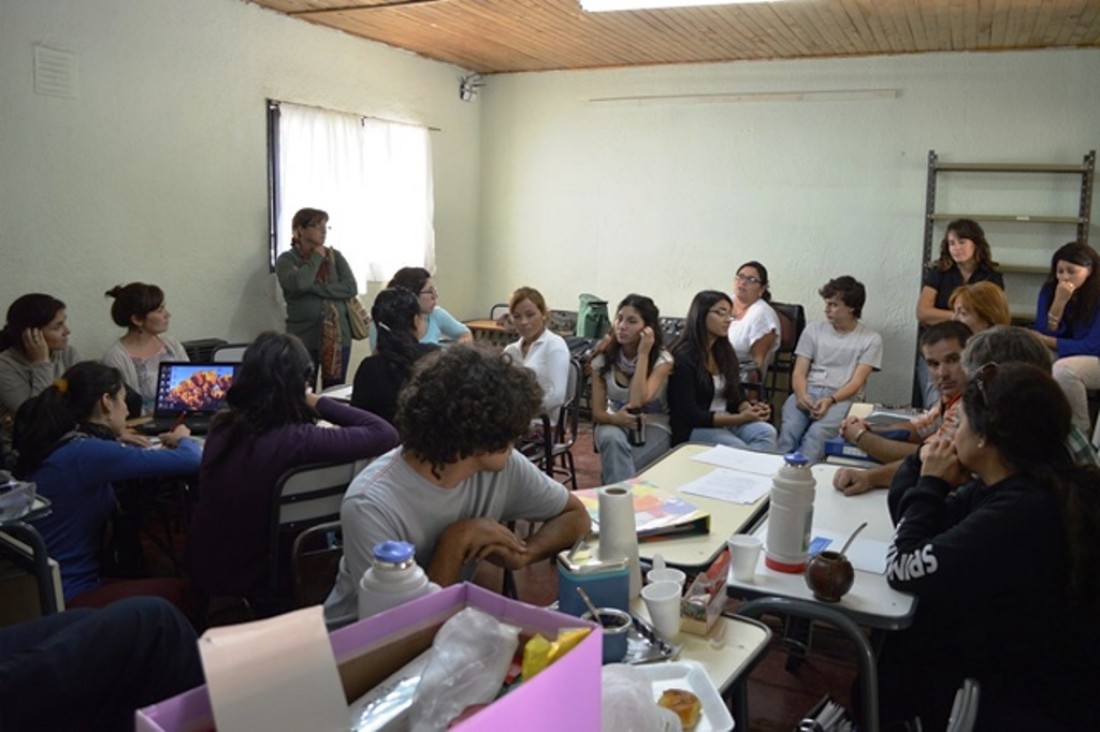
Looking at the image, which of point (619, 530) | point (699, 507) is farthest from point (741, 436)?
point (619, 530)

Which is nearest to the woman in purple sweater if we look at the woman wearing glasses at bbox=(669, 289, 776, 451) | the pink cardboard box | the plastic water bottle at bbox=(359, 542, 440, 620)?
the plastic water bottle at bbox=(359, 542, 440, 620)

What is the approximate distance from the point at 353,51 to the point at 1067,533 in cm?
535

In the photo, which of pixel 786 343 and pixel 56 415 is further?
pixel 786 343

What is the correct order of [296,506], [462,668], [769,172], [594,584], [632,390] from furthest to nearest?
[769,172]
[632,390]
[296,506]
[594,584]
[462,668]

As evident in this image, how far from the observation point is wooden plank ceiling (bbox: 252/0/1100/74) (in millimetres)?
4742

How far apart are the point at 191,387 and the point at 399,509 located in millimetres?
2229

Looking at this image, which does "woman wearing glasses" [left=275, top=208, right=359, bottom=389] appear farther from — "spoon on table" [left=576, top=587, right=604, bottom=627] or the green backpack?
"spoon on table" [left=576, top=587, right=604, bottom=627]

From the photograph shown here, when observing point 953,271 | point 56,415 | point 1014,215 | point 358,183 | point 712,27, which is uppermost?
point 712,27

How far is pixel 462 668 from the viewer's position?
93cm

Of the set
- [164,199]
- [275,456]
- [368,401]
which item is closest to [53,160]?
[164,199]

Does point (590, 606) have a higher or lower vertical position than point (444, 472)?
lower

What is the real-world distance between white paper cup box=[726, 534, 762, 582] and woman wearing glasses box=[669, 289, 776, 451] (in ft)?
6.17

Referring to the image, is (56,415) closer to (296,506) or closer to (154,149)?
(296,506)

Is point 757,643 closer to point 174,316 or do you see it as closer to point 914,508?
point 914,508
